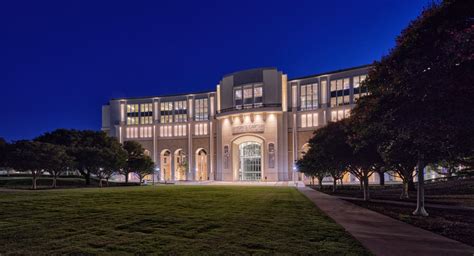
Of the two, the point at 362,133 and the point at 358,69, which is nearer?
the point at 362,133

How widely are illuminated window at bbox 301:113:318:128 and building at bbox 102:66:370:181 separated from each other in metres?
0.24

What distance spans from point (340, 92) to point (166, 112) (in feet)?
162

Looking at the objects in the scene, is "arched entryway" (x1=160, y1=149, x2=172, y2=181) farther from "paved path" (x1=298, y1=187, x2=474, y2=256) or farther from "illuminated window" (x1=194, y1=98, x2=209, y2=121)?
"paved path" (x1=298, y1=187, x2=474, y2=256)

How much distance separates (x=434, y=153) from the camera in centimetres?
1495

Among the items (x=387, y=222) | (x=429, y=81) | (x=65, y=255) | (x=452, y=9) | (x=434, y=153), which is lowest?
→ (x=387, y=222)

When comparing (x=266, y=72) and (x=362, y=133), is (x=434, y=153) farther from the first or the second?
(x=266, y=72)

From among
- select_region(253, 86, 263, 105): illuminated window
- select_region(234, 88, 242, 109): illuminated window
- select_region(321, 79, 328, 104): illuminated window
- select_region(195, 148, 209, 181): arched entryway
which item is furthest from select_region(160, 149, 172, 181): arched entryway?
select_region(321, 79, 328, 104): illuminated window

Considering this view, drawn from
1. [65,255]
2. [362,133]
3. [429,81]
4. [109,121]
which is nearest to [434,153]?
[362,133]

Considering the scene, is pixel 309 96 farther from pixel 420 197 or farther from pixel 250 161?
pixel 420 197

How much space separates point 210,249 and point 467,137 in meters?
9.90

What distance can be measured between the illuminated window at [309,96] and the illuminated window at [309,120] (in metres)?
1.89

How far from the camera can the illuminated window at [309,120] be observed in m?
70.2

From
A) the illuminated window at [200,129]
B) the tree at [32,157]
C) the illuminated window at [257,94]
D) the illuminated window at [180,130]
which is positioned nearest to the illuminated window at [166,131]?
the illuminated window at [180,130]

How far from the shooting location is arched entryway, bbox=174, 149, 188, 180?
84431 mm
